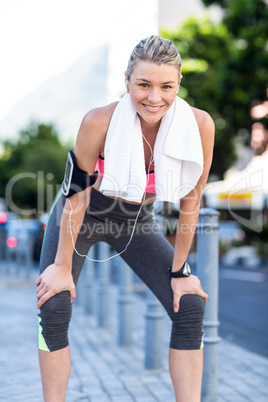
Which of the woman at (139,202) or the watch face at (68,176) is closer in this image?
the woman at (139,202)

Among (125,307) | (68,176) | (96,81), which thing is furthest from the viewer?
(96,81)

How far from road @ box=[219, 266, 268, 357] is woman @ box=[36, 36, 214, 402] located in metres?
2.92

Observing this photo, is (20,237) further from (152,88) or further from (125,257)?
(152,88)

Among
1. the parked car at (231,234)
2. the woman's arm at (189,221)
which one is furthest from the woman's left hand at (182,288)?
the parked car at (231,234)

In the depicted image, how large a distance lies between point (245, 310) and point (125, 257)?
5.73 metres

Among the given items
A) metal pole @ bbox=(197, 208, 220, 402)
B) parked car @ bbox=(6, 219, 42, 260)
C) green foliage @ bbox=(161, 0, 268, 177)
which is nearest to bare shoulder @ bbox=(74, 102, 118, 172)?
metal pole @ bbox=(197, 208, 220, 402)

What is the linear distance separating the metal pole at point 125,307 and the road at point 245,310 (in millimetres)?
1182

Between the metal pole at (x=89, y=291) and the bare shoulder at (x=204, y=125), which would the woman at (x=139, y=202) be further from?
the metal pole at (x=89, y=291)

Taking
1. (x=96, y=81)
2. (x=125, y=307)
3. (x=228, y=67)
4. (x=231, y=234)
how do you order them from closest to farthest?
(x=125, y=307) → (x=228, y=67) → (x=231, y=234) → (x=96, y=81)

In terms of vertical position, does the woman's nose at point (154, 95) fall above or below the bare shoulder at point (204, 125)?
above

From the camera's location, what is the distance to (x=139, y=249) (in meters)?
2.77

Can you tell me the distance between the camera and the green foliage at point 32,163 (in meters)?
46.0

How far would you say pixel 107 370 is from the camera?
4.34 metres


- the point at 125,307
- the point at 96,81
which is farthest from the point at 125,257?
the point at 96,81
